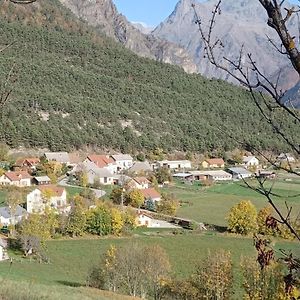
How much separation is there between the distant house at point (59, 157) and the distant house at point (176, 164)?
42.0ft

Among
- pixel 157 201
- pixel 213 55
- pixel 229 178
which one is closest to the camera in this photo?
pixel 213 55

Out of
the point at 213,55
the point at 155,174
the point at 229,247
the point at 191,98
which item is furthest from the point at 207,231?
the point at 191,98

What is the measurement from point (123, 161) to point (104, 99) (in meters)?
29.2

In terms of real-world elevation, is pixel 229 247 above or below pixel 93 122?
below

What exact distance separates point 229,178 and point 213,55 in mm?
65218

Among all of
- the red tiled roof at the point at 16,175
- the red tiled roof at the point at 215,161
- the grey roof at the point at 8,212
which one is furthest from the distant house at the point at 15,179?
the red tiled roof at the point at 215,161

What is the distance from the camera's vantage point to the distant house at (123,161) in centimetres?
7155

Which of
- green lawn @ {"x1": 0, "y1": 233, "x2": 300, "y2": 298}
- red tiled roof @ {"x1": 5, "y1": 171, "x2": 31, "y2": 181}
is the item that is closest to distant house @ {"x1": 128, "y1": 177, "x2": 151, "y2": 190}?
red tiled roof @ {"x1": 5, "y1": 171, "x2": 31, "y2": 181}

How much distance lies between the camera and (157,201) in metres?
44.7

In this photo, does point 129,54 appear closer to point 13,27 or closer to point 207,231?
point 13,27

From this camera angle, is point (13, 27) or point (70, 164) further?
point (13, 27)

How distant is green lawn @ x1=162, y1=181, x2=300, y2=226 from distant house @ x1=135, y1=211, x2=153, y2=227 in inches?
141

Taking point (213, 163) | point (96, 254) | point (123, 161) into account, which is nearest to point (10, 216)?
point (96, 254)

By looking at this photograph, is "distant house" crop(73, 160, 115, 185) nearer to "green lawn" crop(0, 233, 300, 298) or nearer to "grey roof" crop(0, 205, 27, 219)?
"grey roof" crop(0, 205, 27, 219)
